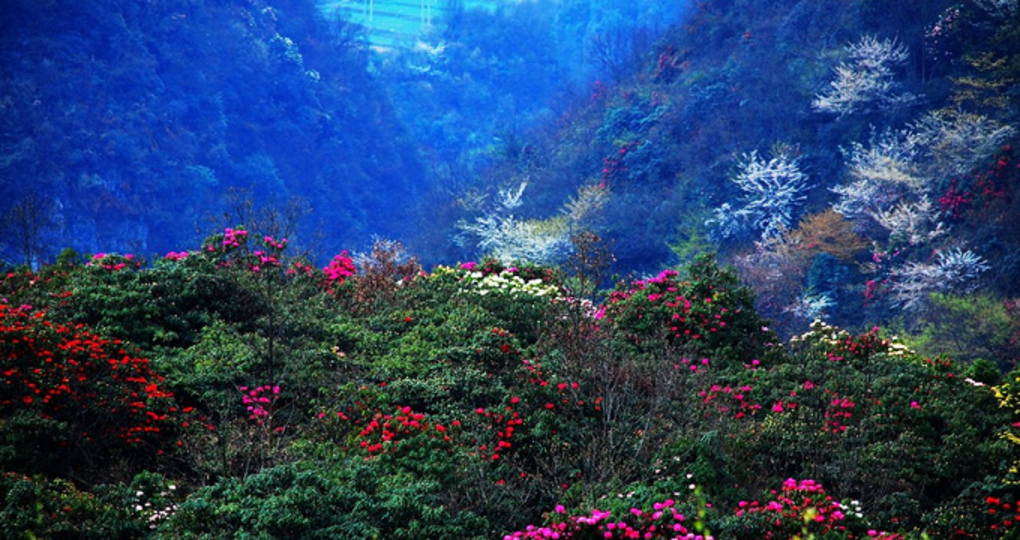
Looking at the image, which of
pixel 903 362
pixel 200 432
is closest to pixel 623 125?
pixel 903 362

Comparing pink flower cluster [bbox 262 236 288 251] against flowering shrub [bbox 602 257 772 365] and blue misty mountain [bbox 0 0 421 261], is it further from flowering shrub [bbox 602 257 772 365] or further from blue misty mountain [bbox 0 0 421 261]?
blue misty mountain [bbox 0 0 421 261]

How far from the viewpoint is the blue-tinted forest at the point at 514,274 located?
23.9 ft

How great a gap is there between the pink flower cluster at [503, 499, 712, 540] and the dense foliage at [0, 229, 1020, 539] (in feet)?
0.07

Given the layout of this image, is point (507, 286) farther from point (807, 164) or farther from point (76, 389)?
point (807, 164)

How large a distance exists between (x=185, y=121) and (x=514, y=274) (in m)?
40.0

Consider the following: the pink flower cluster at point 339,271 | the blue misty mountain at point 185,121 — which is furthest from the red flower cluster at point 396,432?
the blue misty mountain at point 185,121

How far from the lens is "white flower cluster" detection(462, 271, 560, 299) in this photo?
12250mm

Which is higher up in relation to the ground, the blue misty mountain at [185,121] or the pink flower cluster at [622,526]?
the blue misty mountain at [185,121]

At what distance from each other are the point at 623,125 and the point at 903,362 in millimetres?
33978

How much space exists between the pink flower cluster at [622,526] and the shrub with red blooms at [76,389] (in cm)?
354

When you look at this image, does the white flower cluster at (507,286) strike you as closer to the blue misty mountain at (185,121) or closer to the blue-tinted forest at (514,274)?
the blue-tinted forest at (514,274)

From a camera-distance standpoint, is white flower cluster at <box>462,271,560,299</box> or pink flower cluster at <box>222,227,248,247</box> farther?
white flower cluster at <box>462,271,560,299</box>

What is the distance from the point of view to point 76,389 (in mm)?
7797

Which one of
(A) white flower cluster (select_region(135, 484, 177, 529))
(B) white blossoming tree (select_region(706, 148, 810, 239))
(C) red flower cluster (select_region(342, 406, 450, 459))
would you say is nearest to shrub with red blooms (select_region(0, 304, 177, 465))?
(A) white flower cluster (select_region(135, 484, 177, 529))
